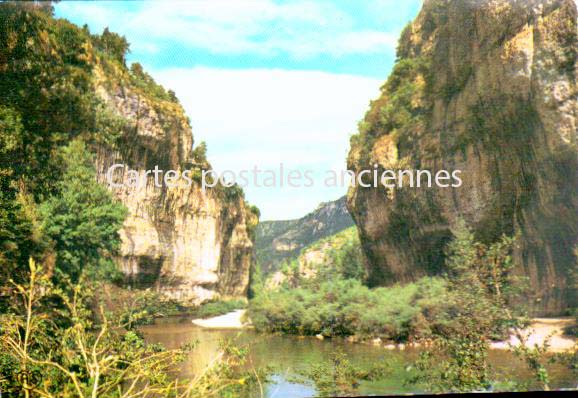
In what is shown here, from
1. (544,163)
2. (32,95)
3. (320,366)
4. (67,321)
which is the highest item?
(32,95)

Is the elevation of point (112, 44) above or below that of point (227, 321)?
above

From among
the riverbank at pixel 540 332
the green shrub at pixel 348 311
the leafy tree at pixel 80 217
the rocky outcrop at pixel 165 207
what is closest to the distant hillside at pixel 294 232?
the rocky outcrop at pixel 165 207

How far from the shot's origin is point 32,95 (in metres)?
5.05

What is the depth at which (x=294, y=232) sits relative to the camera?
5.63 m

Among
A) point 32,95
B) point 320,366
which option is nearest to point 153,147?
point 32,95

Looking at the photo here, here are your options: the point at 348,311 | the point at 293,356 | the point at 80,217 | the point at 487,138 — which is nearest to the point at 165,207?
the point at 80,217

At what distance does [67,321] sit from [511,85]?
5005mm

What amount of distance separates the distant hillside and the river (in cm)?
82

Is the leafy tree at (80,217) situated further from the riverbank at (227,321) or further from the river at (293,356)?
the riverbank at (227,321)

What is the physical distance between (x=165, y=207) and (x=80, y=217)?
0.77 metres

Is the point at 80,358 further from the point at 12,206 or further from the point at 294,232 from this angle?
the point at 294,232

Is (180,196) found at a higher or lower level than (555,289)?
higher

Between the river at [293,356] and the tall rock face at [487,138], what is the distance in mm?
835

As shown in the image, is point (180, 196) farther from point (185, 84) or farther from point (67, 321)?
point (67, 321)
